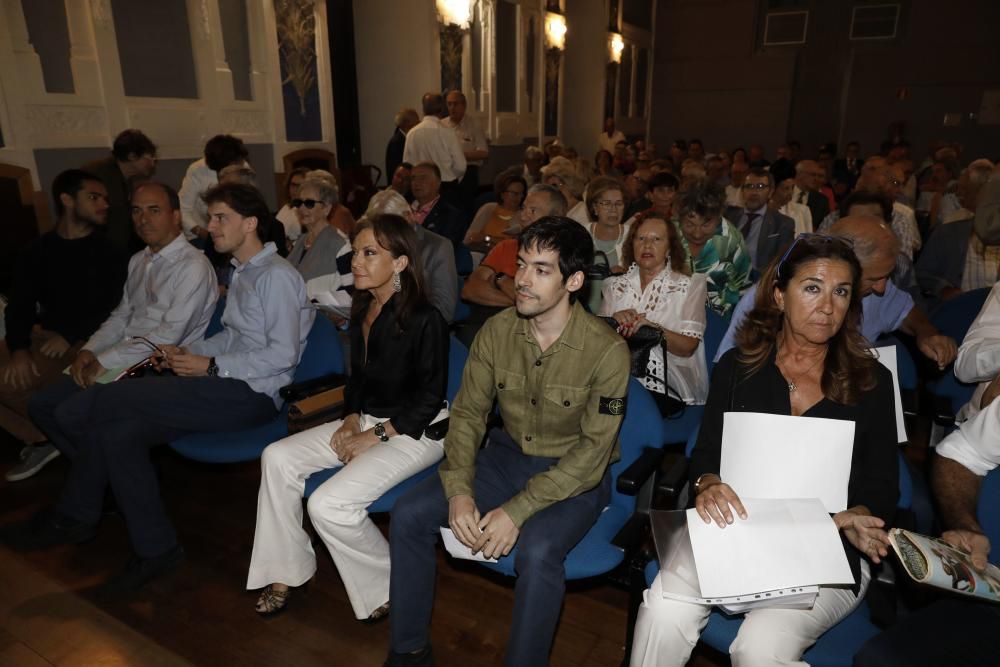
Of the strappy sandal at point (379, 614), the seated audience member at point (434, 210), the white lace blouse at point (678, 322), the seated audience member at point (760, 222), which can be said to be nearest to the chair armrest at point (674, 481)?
the white lace blouse at point (678, 322)

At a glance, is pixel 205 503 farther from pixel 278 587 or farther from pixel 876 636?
pixel 876 636

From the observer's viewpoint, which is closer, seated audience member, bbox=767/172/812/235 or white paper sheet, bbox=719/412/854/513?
white paper sheet, bbox=719/412/854/513

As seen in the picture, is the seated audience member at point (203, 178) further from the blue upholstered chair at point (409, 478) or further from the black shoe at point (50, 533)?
the blue upholstered chair at point (409, 478)

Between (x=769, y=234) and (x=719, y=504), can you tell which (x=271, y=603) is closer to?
(x=719, y=504)

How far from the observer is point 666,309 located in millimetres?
2688

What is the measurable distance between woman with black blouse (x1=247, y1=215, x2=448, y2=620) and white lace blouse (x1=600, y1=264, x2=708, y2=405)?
938 millimetres

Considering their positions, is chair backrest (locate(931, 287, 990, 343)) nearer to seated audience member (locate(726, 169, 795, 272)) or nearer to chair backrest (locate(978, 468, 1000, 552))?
chair backrest (locate(978, 468, 1000, 552))

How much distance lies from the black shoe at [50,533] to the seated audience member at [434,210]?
268 cm

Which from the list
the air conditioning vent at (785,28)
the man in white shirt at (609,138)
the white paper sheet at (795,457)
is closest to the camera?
the white paper sheet at (795,457)

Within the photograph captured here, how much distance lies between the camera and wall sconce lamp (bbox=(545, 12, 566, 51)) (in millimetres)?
11359

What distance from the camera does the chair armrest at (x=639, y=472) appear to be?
1740mm

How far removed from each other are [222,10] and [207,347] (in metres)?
4.75

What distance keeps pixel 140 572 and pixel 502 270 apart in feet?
7.40

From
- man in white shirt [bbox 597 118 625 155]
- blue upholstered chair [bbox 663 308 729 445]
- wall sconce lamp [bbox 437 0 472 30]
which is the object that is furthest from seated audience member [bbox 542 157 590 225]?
man in white shirt [bbox 597 118 625 155]
